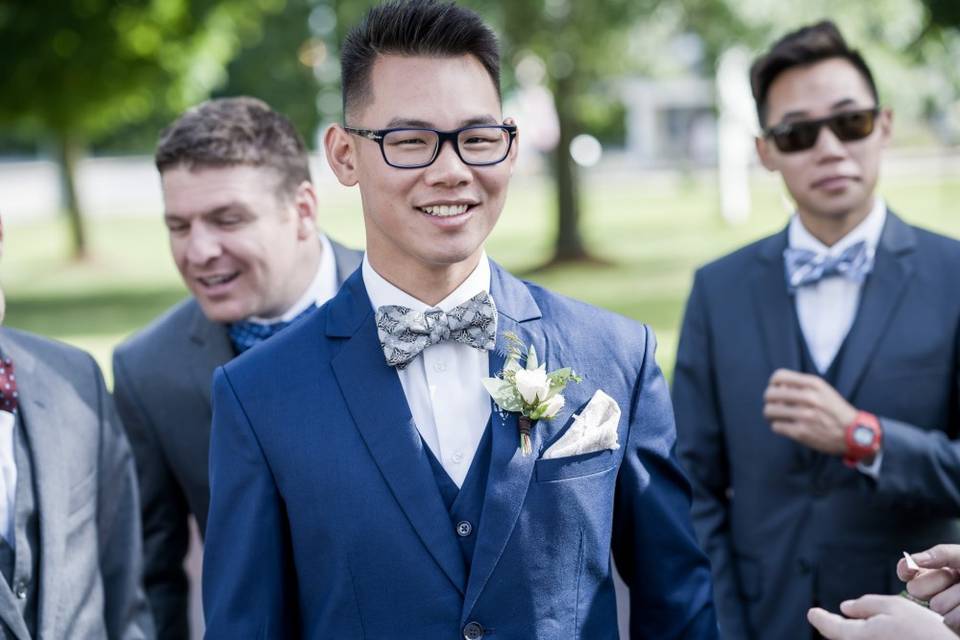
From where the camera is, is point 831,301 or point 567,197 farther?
point 567,197

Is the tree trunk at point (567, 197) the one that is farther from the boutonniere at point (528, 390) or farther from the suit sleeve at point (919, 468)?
the boutonniere at point (528, 390)

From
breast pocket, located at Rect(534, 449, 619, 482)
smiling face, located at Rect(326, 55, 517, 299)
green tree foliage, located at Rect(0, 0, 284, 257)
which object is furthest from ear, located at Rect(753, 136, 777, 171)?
green tree foliage, located at Rect(0, 0, 284, 257)

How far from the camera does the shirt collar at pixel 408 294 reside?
3.01 metres

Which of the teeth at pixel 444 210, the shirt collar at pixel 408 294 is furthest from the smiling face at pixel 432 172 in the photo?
the shirt collar at pixel 408 294

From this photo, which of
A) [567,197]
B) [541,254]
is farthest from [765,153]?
[541,254]

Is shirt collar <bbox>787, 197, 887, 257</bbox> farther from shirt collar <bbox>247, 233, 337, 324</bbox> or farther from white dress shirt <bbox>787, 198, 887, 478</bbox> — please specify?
shirt collar <bbox>247, 233, 337, 324</bbox>

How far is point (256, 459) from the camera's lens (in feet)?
9.38

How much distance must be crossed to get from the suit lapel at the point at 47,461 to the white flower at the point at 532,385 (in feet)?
4.76

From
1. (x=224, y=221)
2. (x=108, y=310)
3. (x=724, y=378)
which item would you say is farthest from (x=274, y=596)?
(x=108, y=310)

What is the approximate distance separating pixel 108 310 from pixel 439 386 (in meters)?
18.4

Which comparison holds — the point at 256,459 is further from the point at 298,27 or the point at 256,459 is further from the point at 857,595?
the point at 298,27

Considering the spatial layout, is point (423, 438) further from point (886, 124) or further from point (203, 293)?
point (886, 124)

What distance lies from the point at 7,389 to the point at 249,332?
3.28 feet

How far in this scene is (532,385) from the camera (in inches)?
111
